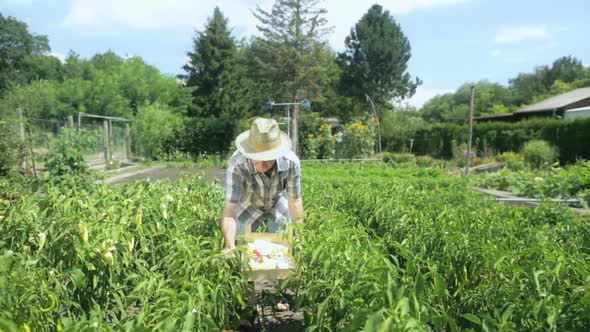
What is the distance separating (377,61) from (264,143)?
3055 centimetres

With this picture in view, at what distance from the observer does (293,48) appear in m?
26.0

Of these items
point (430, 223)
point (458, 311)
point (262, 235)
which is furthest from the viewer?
point (430, 223)

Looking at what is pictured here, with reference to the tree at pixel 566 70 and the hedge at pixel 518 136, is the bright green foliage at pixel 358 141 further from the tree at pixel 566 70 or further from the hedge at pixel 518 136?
the tree at pixel 566 70

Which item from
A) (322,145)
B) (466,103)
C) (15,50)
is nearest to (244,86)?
(322,145)

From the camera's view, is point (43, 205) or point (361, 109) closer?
point (43, 205)

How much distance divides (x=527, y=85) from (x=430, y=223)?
71373 millimetres

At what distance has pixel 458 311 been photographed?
2.33m

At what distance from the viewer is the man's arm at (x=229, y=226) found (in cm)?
260

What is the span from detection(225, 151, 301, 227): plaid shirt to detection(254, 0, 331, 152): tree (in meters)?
23.5

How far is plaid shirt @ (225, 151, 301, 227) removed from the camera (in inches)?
119

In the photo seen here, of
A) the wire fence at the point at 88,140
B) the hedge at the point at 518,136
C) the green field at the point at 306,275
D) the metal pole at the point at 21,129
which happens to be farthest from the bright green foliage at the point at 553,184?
the metal pole at the point at 21,129

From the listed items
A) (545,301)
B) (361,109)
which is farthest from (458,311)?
(361,109)

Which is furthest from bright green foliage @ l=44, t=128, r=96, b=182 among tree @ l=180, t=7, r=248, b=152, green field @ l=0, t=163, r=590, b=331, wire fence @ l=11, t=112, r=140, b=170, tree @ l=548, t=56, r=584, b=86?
tree @ l=548, t=56, r=584, b=86

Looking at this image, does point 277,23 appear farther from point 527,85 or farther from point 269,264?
point 527,85
